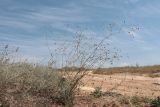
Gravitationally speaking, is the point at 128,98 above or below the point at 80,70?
below

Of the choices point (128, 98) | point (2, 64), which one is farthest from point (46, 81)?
point (128, 98)

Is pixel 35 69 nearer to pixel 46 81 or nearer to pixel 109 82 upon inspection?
pixel 46 81

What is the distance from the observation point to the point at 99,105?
10234 millimetres

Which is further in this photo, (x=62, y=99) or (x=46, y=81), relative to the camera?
(x=46, y=81)

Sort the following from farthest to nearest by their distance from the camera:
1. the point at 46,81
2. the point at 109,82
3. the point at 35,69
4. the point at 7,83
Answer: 1. the point at 109,82
2. the point at 35,69
3. the point at 46,81
4. the point at 7,83

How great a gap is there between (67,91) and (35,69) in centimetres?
223

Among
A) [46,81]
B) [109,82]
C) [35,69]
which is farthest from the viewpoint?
[109,82]

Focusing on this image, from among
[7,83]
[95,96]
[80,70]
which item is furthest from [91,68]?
[7,83]

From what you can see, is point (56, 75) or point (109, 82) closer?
point (56, 75)

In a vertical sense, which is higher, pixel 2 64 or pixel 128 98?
pixel 2 64

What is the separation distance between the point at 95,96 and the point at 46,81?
1238mm

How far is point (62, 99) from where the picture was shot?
10109 mm

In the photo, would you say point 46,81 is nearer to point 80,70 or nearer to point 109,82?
point 80,70

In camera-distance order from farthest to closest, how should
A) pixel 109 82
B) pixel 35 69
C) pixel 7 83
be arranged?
pixel 109 82, pixel 35 69, pixel 7 83
